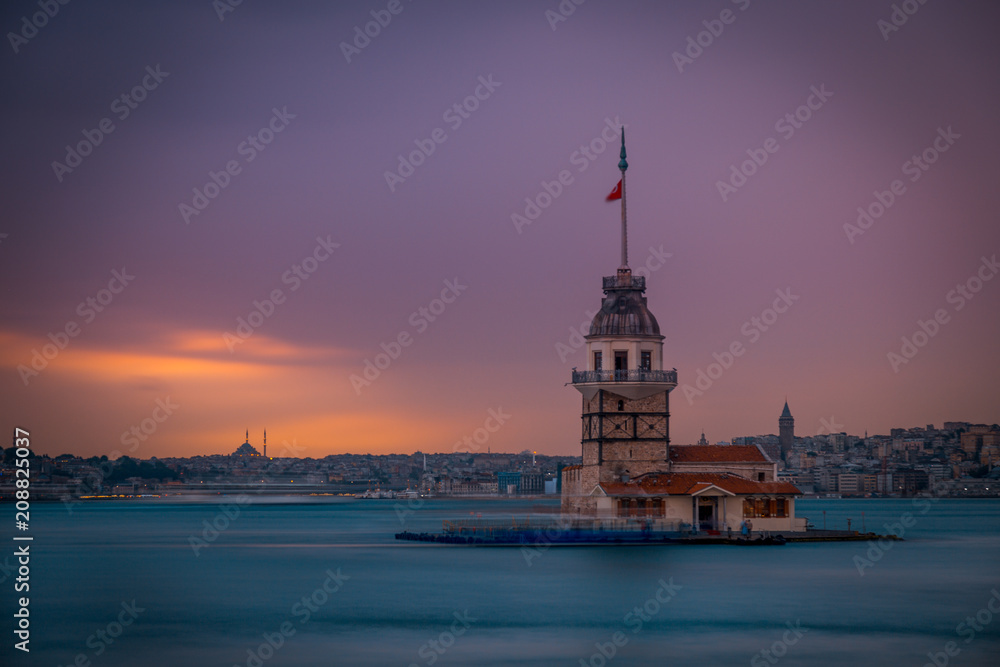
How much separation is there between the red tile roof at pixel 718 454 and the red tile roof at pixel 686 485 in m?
1.43

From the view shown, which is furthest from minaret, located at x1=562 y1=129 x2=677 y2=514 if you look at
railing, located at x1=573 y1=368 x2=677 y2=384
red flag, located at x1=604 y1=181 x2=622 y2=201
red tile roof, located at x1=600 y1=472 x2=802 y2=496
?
red flag, located at x1=604 y1=181 x2=622 y2=201

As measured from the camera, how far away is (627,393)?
73.1 meters

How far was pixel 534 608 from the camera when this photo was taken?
49031mm

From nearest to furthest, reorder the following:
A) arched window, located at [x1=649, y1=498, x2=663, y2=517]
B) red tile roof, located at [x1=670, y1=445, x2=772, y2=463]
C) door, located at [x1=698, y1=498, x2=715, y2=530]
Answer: arched window, located at [x1=649, y1=498, x2=663, y2=517] → door, located at [x1=698, y1=498, x2=715, y2=530] → red tile roof, located at [x1=670, y1=445, x2=772, y2=463]

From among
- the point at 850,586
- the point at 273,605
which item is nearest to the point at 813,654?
the point at 850,586

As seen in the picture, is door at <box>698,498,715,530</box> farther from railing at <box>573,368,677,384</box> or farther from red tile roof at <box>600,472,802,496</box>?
railing at <box>573,368,677,384</box>

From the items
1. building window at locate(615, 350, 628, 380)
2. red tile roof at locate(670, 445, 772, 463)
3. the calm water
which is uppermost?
building window at locate(615, 350, 628, 380)

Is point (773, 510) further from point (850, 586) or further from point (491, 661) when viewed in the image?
point (491, 661)

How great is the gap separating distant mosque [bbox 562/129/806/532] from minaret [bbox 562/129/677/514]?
0.05 metres

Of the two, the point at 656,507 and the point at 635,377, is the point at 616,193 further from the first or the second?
the point at 656,507

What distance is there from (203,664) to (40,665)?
430 cm

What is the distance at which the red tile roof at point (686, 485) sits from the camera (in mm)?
70688

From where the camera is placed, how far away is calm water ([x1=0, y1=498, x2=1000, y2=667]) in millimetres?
40188

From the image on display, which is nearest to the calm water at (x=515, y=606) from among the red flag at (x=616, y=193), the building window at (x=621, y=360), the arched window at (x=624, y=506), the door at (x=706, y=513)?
the door at (x=706, y=513)
